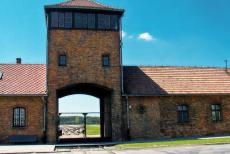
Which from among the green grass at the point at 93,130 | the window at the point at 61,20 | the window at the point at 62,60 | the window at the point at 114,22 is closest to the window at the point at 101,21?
the window at the point at 114,22

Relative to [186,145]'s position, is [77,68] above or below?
above

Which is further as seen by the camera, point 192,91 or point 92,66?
point 192,91

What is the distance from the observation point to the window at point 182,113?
27.6 metres

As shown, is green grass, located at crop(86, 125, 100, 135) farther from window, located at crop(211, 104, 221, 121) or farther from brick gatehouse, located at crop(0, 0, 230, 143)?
window, located at crop(211, 104, 221, 121)

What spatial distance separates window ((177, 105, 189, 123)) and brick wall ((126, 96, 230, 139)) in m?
0.29

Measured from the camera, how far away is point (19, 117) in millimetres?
25109

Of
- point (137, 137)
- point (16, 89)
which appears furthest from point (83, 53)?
point (137, 137)

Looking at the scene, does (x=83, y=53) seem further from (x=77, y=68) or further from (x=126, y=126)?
(x=126, y=126)

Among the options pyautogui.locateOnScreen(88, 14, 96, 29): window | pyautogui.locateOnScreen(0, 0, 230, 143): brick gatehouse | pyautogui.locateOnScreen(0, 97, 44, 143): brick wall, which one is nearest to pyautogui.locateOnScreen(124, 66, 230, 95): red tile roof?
pyautogui.locateOnScreen(0, 0, 230, 143): brick gatehouse

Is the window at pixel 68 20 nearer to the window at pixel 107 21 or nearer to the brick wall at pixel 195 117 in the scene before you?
the window at pixel 107 21

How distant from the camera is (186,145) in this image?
20062 mm

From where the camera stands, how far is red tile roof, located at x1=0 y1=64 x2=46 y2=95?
25.5 meters

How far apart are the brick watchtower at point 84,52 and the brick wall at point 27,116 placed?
30.0 inches

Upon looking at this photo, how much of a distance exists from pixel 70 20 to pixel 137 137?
30.9 ft
